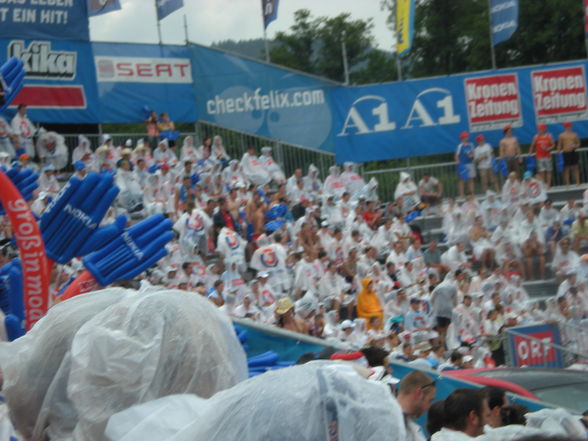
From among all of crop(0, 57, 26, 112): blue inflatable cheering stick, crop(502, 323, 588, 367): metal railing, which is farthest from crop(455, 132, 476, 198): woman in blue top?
crop(0, 57, 26, 112): blue inflatable cheering stick

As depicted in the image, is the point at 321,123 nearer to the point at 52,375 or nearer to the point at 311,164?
the point at 311,164

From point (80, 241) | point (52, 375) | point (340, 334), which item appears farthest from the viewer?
point (340, 334)

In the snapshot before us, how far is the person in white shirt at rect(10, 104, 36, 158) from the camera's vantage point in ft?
52.8

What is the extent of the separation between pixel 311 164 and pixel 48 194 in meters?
7.77

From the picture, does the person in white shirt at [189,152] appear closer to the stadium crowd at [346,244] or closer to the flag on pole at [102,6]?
the stadium crowd at [346,244]

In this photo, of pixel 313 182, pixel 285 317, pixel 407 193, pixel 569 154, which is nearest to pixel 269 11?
pixel 313 182

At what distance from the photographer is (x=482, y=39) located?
37.4 meters

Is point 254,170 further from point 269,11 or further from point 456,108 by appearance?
point 456,108

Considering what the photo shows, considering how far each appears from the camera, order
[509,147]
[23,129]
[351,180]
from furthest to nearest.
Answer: [509,147], [351,180], [23,129]

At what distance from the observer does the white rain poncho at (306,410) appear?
6.38 ft

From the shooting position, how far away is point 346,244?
16328mm

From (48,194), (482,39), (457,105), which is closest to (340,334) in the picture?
(48,194)

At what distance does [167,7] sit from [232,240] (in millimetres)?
7323

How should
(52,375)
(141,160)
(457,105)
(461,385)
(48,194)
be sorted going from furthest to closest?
(457,105), (141,160), (48,194), (461,385), (52,375)
